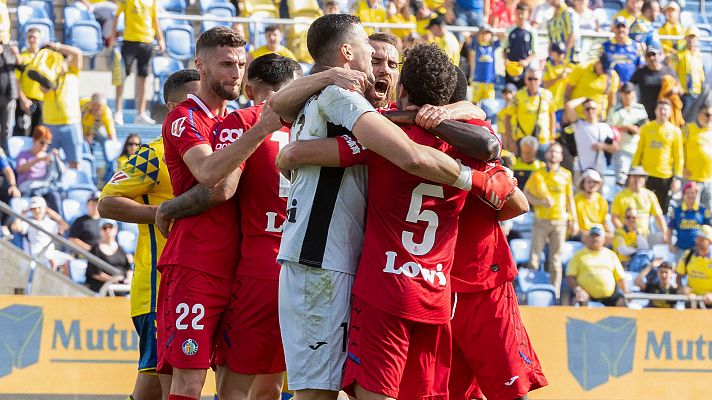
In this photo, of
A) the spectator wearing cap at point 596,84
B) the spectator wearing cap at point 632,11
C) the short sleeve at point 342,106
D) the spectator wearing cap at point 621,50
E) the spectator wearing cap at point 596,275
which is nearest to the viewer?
the short sleeve at point 342,106

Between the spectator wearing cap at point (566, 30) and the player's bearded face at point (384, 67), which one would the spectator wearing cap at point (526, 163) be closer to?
the spectator wearing cap at point (566, 30)

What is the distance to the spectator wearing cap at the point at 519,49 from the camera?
16.4m

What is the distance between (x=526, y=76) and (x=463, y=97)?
993 cm

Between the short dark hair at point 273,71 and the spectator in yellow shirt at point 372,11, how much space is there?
10308mm

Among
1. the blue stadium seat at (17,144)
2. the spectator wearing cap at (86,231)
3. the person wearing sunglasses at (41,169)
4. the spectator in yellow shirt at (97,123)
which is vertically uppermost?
the spectator in yellow shirt at (97,123)

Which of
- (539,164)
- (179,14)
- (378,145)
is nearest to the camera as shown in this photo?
(378,145)

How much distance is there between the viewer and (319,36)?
5.37 metres

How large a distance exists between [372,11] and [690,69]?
16.0 feet

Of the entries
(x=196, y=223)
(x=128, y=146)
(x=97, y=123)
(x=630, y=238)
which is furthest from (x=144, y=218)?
(x=630, y=238)

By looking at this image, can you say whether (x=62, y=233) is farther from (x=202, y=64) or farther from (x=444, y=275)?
(x=444, y=275)

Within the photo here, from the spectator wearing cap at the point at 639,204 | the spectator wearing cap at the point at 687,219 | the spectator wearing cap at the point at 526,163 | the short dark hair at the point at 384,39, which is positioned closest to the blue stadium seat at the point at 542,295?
the spectator wearing cap at the point at 526,163

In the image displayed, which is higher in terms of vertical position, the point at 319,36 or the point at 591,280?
the point at 319,36

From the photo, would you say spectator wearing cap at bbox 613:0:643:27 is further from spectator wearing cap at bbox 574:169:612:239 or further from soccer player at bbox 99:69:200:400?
A: soccer player at bbox 99:69:200:400

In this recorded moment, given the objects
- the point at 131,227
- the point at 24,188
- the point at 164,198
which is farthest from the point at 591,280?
the point at 164,198
